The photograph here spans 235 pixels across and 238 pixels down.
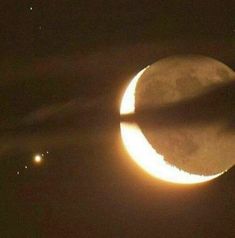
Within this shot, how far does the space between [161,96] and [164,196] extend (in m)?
3.26

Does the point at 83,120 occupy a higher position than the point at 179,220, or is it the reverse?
the point at 83,120

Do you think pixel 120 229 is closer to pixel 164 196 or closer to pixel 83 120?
pixel 164 196

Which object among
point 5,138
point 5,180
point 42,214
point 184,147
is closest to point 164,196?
point 42,214

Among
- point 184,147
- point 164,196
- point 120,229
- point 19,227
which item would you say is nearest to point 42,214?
point 19,227

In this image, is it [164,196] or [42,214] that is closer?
[42,214]

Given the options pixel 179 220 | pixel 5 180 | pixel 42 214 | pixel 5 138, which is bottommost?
pixel 179 220

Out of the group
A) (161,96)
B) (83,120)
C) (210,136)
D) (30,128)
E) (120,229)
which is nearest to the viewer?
(161,96)

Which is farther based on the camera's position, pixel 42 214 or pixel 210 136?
pixel 42 214

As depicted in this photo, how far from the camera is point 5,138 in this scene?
3988 mm

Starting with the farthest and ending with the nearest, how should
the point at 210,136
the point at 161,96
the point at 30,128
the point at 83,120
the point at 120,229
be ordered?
the point at 120,229 → the point at 83,120 → the point at 210,136 → the point at 30,128 → the point at 161,96

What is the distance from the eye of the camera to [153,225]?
6613mm

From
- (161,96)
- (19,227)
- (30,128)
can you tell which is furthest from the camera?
(19,227)

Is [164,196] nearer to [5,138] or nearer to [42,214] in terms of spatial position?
[42,214]

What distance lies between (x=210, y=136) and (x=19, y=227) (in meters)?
2.35
